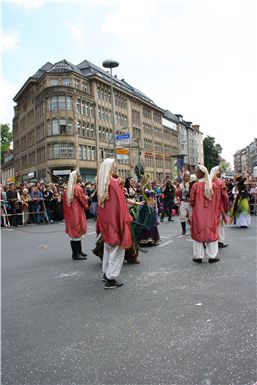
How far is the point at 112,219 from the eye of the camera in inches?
220

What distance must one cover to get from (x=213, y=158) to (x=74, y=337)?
11811 centimetres

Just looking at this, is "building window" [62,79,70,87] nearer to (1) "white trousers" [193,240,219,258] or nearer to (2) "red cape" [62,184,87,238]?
(2) "red cape" [62,184,87,238]

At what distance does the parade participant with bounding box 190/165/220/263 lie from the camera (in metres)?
6.85

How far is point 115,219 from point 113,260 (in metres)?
0.61

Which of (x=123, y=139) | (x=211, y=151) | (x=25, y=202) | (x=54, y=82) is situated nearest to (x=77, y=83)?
(x=54, y=82)

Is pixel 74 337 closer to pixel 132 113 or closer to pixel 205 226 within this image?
pixel 205 226

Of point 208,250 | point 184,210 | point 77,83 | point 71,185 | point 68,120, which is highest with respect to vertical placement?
point 77,83

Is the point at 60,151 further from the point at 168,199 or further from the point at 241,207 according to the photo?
the point at 241,207

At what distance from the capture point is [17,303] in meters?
4.87

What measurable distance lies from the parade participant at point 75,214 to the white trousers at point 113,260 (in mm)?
2144

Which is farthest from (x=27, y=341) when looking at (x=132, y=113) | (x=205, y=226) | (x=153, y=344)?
(x=132, y=113)

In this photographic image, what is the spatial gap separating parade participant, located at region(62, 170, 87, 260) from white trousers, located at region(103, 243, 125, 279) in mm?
2144

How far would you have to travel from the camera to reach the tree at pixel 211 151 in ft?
385

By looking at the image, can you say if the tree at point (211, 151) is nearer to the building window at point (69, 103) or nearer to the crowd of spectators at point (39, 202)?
the building window at point (69, 103)
